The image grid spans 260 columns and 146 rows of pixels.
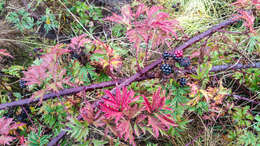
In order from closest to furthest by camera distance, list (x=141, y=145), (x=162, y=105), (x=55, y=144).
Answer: (x=162, y=105) → (x=55, y=144) → (x=141, y=145)

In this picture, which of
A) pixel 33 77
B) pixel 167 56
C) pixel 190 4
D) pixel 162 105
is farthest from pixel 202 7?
pixel 33 77

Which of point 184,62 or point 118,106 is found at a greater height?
point 184,62

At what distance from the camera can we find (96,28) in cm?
248

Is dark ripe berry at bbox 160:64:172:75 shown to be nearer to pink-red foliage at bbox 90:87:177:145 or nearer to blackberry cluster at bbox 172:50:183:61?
blackberry cluster at bbox 172:50:183:61

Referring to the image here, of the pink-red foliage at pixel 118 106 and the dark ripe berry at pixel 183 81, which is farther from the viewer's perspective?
the dark ripe berry at pixel 183 81

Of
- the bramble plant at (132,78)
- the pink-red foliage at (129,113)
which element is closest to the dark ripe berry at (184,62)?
the bramble plant at (132,78)

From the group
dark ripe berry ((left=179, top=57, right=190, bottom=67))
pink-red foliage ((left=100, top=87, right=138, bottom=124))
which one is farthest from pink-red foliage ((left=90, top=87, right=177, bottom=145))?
dark ripe berry ((left=179, top=57, right=190, bottom=67))

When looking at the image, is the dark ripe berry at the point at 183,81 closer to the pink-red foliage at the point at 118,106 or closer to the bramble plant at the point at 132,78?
the bramble plant at the point at 132,78

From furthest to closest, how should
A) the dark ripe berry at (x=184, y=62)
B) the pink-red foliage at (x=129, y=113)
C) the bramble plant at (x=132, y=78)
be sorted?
the dark ripe berry at (x=184, y=62), the bramble plant at (x=132, y=78), the pink-red foliage at (x=129, y=113)

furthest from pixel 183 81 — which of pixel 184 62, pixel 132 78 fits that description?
pixel 132 78

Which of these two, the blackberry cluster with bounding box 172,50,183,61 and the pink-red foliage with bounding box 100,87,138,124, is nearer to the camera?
the pink-red foliage with bounding box 100,87,138,124

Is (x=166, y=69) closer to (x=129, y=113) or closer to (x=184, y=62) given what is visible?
(x=184, y=62)

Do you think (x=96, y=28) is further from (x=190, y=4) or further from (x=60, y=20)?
(x=190, y=4)

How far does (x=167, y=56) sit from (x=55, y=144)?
78 centimetres
